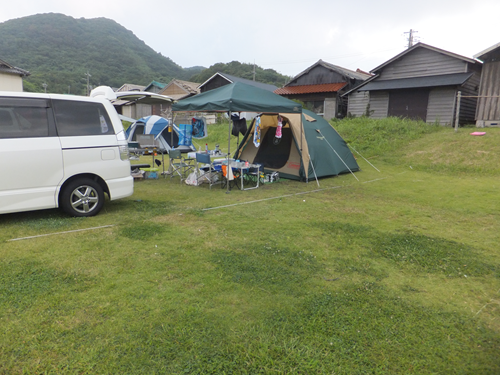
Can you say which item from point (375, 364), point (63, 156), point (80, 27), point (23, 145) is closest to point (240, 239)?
point (375, 364)

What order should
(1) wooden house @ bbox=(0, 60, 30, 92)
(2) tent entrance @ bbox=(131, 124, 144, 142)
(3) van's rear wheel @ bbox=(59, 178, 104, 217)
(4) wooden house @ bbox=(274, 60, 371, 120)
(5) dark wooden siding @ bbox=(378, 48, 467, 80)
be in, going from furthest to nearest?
(4) wooden house @ bbox=(274, 60, 371, 120) < (1) wooden house @ bbox=(0, 60, 30, 92) < (5) dark wooden siding @ bbox=(378, 48, 467, 80) < (2) tent entrance @ bbox=(131, 124, 144, 142) < (3) van's rear wheel @ bbox=(59, 178, 104, 217)

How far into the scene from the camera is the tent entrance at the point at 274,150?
872 cm

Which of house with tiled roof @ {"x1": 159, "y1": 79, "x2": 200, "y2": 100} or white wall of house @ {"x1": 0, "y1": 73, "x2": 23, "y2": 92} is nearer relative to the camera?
white wall of house @ {"x1": 0, "y1": 73, "x2": 23, "y2": 92}

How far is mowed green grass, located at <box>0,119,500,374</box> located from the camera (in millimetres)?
2139

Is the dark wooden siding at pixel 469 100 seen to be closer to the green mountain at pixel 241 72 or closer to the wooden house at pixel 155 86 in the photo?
the wooden house at pixel 155 86

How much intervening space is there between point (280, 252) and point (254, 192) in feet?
11.1

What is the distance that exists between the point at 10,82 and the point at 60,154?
2014 centimetres

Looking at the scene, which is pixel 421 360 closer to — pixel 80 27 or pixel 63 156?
pixel 63 156

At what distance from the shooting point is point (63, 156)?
14.7ft

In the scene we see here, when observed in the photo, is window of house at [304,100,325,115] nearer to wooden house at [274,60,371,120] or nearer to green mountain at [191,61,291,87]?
wooden house at [274,60,371,120]

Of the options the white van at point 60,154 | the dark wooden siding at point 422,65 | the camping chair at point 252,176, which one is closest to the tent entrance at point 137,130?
the camping chair at point 252,176

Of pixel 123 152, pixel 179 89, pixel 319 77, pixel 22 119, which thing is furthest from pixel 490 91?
pixel 179 89

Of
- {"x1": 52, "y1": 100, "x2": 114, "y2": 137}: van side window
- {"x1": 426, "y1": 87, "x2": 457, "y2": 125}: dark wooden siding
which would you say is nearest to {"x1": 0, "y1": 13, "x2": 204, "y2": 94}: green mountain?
{"x1": 426, "y1": 87, "x2": 457, "y2": 125}: dark wooden siding

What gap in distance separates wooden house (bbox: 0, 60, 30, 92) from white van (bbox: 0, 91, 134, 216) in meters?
18.3
